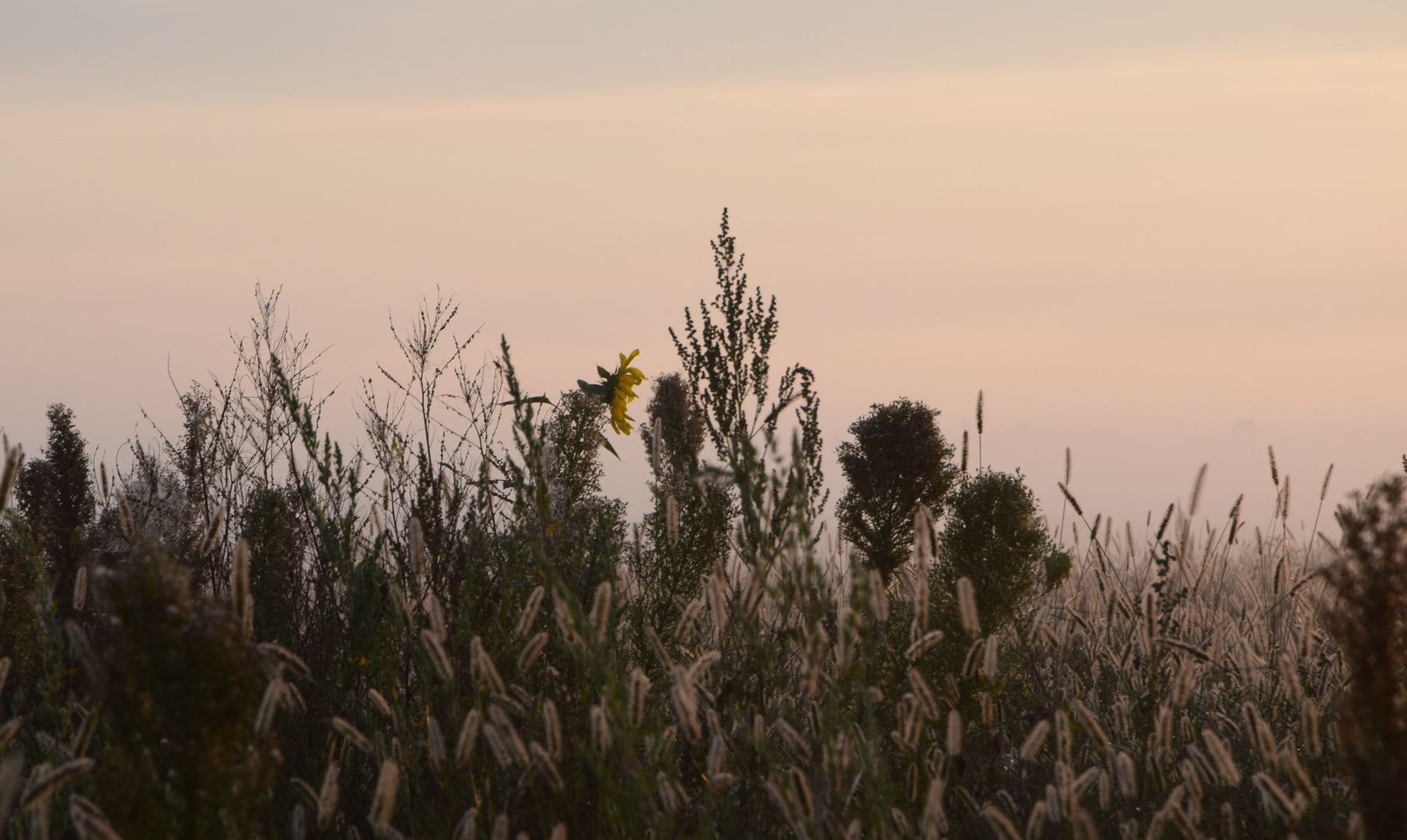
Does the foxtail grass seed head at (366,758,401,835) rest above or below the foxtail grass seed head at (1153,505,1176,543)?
below

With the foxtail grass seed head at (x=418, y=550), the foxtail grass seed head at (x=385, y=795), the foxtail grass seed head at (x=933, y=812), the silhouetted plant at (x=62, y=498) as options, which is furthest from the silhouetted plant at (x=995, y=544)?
the silhouetted plant at (x=62, y=498)

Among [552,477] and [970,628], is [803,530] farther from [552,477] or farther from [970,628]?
[552,477]

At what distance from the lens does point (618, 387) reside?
218 inches

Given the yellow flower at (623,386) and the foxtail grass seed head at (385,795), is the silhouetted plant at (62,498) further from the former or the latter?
the foxtail grass seed head at (385,795)

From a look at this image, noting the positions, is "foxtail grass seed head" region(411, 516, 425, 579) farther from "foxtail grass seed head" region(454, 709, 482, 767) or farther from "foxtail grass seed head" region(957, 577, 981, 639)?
"foxtail grass seed head" region(957, 577, 981, 639)

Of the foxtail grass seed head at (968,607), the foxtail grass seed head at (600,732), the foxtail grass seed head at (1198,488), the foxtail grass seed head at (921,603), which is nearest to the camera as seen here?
the foxtail grass seed head at (600,732)

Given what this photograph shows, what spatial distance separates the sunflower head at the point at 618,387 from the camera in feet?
18.1

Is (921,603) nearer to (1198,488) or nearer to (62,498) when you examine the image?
(1198,488)

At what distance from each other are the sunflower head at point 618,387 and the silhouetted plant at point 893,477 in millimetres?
1105

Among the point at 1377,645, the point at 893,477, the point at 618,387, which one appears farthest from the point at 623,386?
the point at 1377,645

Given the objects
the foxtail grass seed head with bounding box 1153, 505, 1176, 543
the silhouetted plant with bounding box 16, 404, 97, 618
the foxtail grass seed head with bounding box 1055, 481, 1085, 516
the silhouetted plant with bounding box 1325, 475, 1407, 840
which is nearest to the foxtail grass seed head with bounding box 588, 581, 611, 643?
the silhouetted plant with bounding box 1325, 475, 1407, 840

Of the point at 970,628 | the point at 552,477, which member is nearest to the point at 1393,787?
the point at 970,628

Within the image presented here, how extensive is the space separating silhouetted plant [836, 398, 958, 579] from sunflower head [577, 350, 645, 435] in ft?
3.63

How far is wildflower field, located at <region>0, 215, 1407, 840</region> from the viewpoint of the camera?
196 cm
